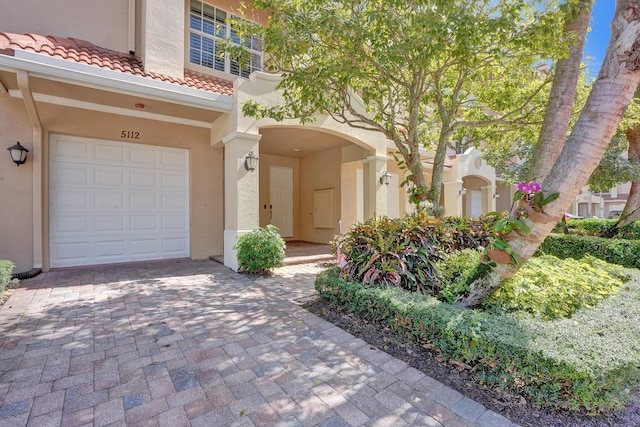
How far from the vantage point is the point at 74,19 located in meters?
6.99

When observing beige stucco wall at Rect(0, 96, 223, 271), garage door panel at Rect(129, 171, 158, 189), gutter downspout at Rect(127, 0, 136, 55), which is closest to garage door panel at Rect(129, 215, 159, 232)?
garage door panel at Rect(129, 171, 158, 189)

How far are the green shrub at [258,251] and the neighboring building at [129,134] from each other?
1.12 ft

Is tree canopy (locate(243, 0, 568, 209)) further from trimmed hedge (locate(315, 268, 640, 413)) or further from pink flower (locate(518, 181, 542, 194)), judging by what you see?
trimmed hedge (locate(315, 268, 640, 413))

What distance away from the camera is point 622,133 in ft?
29.8

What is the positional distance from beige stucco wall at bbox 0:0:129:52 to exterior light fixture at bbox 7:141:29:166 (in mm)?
2602

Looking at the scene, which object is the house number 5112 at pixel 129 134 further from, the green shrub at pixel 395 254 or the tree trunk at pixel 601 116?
the tree trunk at pixel 601 116

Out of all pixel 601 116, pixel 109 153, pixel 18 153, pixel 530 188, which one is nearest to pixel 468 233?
pixel 530 188

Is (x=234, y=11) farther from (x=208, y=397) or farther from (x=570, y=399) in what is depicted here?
(x=570, y=399)

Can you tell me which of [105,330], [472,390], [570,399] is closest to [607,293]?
[570,399]

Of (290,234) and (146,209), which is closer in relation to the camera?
(146,209)

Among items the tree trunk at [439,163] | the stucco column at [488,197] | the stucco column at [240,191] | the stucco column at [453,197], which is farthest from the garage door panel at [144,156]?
the stucco column at [488,197]

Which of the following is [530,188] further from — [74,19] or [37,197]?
[74,19]

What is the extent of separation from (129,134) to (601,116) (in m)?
8.37

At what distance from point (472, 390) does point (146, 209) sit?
7603mm
